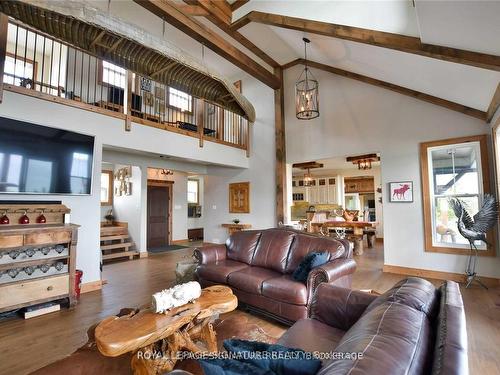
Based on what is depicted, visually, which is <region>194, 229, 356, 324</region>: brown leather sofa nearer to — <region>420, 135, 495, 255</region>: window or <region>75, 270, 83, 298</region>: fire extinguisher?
<region>75, 270, 83, 298</region>: fire extinguisher

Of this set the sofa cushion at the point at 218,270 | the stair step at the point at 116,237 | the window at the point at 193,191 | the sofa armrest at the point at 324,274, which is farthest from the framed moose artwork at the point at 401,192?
the window at the point at 193,191

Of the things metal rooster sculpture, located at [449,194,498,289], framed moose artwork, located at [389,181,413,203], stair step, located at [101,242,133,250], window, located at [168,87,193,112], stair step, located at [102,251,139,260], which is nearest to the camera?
metal rooster sculpture, located at [449,194,498,289]

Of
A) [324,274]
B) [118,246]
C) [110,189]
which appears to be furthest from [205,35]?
[110,189]

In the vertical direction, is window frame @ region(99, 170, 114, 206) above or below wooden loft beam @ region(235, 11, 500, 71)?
below

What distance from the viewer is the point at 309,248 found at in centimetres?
330

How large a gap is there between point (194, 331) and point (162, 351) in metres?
0.27

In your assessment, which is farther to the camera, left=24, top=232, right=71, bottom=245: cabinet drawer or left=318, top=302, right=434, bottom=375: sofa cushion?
left=24, top=232, right=71, bottom=245: cabinet drawer

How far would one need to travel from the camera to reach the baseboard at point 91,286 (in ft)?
13.1

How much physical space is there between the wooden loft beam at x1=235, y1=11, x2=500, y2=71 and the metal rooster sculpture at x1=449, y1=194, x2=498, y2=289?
2233 mm

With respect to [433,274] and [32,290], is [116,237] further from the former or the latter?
[433,274]

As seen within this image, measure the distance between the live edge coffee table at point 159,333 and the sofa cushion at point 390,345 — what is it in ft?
3.96

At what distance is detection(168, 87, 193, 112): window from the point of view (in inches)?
319

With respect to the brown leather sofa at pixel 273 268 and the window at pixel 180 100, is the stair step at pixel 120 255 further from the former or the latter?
the window at pixel 180 100

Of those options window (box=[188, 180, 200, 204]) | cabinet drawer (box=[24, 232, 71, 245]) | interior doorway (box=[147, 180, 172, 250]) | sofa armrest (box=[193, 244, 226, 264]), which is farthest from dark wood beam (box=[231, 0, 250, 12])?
window (box=[188, 180, 200, 204])
